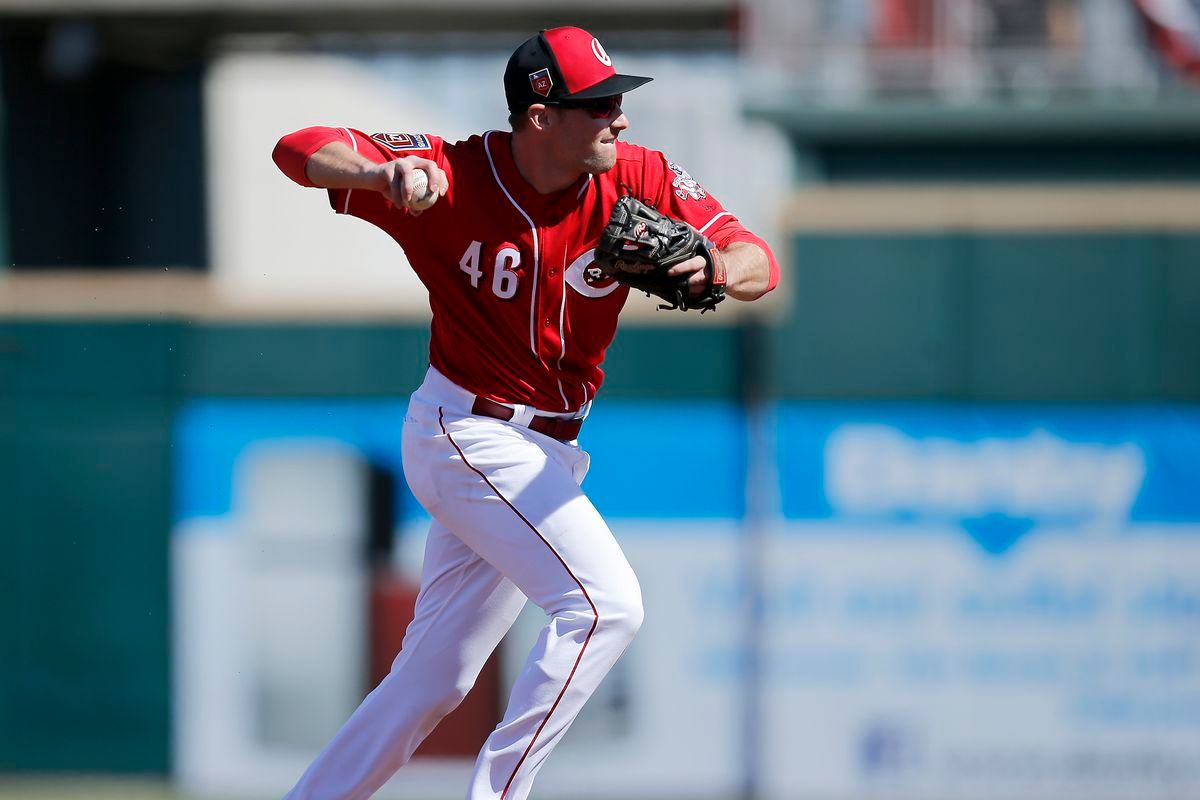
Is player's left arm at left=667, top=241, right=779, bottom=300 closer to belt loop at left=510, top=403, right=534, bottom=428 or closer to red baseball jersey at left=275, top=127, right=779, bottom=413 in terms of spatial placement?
red baseball jersey at left=275, top=127, right=779, bottom=413

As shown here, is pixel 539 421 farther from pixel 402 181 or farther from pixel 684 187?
pixel 402 181

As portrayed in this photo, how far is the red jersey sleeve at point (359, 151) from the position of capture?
340 centimetres

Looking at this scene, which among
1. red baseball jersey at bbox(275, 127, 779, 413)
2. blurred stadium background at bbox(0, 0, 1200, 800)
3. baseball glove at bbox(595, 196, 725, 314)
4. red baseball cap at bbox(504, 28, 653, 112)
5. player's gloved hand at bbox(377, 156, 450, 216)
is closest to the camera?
player's gloved hand at bbox(377, 156, 450, 216)

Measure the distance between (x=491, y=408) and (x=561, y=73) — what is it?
2.41 ft

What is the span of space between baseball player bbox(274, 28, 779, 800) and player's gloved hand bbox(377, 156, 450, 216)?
0.05 metres

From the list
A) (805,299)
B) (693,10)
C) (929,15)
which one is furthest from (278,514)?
(693,10)

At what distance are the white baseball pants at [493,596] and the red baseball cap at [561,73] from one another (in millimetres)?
661

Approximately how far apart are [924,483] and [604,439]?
4.42 ft

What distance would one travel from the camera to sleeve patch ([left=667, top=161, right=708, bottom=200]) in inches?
147

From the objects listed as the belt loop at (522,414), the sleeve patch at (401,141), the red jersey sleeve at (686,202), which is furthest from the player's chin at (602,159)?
the belt loop at (522,414)

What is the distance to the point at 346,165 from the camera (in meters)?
3.31

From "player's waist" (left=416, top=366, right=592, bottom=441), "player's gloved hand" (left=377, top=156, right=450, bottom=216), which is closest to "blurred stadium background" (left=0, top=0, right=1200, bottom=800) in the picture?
"player's waist" (left=416, top=366, right=592, bottom=441)

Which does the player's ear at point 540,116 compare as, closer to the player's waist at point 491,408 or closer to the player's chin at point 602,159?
the player's chin at point 602,159

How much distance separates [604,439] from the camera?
7.05 m
